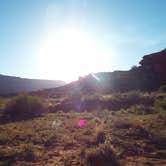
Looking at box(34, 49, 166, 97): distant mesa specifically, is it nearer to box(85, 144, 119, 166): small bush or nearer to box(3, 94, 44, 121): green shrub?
box(3, 94, 44, 121): green shrub

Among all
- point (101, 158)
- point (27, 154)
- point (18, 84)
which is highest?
point (18, 84)

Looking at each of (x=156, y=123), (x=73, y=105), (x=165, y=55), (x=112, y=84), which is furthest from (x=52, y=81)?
(x=156, y=123)

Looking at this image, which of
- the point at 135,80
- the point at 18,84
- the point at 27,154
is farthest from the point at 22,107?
the point at 18,84

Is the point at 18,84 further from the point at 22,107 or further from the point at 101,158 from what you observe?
the point at 101,158

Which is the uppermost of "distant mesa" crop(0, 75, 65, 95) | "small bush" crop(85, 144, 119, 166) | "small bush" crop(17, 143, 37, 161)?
"distant mesa" crop(0, 75, 65, 95)

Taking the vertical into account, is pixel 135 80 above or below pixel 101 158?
above

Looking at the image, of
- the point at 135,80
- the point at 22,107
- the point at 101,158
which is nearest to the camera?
the point at 101,158

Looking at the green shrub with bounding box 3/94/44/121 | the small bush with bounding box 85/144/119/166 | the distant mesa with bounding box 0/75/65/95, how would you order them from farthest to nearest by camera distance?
the distant mesa with bounding box 0/75/65/95 → the green shrub with bounding box 3/94/44/121 → the small bush with bounding box 85/144/119/166

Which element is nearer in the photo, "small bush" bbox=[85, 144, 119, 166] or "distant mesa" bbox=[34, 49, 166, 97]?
"small bush" bbox=[85, 144, 119, 166]

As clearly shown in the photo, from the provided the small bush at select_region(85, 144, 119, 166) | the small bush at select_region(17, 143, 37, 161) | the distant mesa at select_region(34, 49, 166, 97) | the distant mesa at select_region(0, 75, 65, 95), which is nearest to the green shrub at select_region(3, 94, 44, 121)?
the small bush at select_region(17, 143, 37, 161)

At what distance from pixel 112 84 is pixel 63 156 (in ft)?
143

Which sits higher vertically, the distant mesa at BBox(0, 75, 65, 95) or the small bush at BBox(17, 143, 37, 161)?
the distant mesa at BBox(0, 75, 65, 95)

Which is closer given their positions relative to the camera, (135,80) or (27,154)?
(27,154)

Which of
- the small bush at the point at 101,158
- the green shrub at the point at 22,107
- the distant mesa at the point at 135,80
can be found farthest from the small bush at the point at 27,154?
the distant mesa at the point at 135,80
